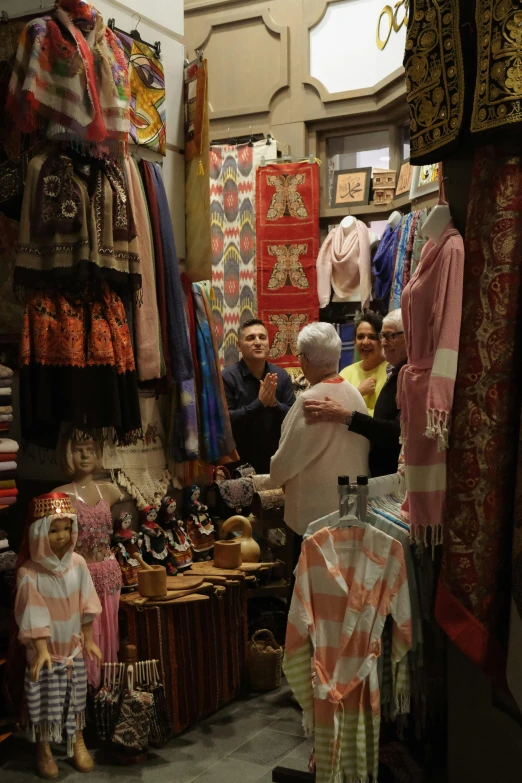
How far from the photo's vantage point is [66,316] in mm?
3234

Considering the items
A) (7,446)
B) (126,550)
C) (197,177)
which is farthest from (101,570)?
(197,177)

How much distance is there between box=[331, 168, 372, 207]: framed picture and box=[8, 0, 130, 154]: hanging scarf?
12.6 feet

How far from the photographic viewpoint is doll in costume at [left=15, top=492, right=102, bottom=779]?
3.05 metres

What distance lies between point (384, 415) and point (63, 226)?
1.46 m

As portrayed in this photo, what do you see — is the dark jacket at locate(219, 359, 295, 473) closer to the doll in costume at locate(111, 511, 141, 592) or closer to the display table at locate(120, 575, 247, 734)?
the display table at locate(120, 575, 247, 734)

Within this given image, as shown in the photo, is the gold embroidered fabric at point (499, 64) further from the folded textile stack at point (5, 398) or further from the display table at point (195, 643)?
the display table at point (195, 643)

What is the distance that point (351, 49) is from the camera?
6742mm

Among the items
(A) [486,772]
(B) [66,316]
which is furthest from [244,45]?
(A) [486,772]

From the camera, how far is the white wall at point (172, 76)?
160 inches

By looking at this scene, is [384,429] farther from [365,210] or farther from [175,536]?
[365,210]

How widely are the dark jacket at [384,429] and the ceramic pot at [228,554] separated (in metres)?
0.77

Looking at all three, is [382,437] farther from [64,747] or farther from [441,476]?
[64,747]

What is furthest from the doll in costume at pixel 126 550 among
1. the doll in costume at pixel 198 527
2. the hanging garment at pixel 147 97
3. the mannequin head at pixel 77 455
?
the hanging garment at pixel 147 97

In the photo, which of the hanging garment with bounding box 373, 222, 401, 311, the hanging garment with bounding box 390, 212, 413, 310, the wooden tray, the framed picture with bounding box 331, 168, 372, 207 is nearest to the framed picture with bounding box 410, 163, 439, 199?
the hanging garment with bounding box 390, 212, 413, 310
